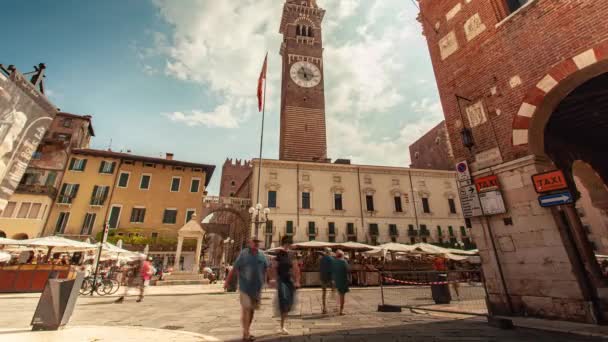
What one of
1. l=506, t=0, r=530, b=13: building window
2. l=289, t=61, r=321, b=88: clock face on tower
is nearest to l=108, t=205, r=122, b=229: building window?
l=289, t=61, r=321, b=88: clock face on tower

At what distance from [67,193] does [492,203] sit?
32234 mm

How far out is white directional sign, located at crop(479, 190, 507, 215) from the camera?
251 inches

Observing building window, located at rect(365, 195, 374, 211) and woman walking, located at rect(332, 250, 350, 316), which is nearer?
woman walking, located at rect(332, 250, 350, 316)

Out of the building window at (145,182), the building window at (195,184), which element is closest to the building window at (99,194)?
the building window at (145,182)

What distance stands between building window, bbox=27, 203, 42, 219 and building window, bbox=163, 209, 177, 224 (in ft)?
31.8

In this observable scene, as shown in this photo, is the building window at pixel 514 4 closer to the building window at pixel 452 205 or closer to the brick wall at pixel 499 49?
the brick wall at pixel 499 49

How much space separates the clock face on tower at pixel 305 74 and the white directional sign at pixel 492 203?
124 ft

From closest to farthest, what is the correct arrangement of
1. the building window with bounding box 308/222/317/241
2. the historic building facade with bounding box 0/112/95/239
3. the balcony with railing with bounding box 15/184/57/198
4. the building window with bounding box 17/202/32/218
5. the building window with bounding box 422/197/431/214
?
the historic building facade with bounding box 0/112/95/239 < the building window with bounding box 17/202/32/218 < the balcony with railing with bounding box 15/184/57/198 < the building window with bounding box 308/222/317/241 < the building window with bounding box 422/197/431/214

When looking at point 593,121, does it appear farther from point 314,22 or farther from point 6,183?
point 314,22

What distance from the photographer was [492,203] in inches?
257

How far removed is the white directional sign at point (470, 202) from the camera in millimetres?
6781

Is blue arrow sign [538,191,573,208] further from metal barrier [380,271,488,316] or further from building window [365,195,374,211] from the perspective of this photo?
building window [365,195,374,211]

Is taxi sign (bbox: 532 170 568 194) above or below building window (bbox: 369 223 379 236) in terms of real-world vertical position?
below

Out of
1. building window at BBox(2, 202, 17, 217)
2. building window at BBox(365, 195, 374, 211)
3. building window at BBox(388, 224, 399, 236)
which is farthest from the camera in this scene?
building window at BBox(365, 195, 374, 211)
